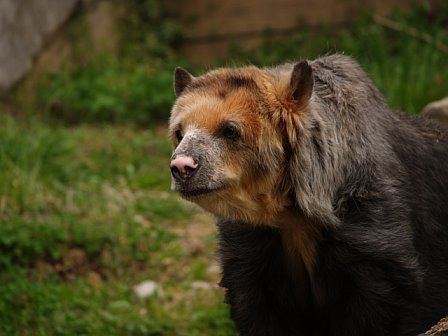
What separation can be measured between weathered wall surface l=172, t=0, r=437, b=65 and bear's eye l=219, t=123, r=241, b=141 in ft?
19.6

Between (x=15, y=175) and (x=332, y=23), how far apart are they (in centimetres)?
450

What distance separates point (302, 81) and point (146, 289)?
110 inches

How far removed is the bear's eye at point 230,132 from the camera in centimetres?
407

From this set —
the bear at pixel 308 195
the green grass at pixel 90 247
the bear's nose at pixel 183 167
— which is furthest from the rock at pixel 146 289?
the bear's nose at pixel 183 167

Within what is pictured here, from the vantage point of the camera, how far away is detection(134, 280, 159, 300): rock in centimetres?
634

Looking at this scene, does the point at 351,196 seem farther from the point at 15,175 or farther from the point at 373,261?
the point at 15,175

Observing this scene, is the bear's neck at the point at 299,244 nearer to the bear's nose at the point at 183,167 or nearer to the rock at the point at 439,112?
the bear's nose at the point at 183,167

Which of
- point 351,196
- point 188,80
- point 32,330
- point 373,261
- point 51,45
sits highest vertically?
point 51,45

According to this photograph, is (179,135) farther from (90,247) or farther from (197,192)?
(90,247)

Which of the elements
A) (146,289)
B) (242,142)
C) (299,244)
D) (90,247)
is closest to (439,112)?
(299,244)

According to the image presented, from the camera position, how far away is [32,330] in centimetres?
589

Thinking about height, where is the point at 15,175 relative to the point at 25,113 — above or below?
below

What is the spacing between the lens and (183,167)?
3.96m

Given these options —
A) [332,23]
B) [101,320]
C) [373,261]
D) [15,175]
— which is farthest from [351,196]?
[332,23]
